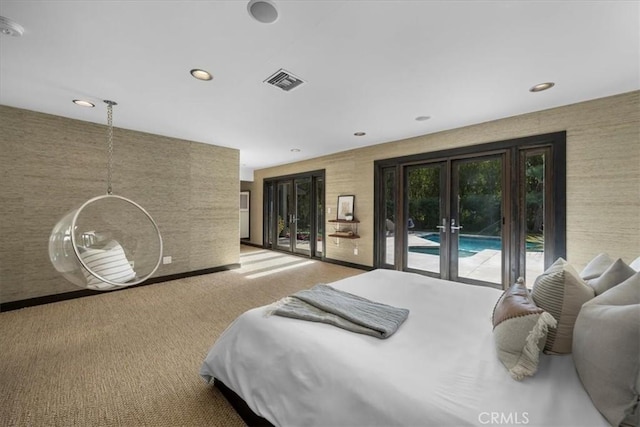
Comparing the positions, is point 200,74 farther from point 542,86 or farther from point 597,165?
Answer: point 597,165

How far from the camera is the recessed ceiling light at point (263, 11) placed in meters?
1.56

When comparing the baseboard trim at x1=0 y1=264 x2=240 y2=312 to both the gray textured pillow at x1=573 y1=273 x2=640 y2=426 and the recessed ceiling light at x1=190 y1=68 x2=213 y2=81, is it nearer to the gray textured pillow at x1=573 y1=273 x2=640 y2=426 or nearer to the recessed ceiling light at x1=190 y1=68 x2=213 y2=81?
the recessed ceiling light at x1=190 y1=68 x2=213 y2=81

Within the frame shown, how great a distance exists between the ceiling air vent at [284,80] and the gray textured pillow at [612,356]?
2564mm

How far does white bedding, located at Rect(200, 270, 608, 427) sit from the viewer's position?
→ 882 mm

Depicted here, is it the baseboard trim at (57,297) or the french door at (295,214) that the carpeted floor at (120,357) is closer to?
the baseboard trim at (57,297)

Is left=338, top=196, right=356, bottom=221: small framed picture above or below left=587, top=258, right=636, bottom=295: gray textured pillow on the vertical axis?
above

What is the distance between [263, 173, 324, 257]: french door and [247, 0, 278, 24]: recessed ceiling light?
4.47 m

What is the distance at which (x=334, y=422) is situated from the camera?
3.31 feet

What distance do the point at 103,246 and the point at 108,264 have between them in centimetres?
21

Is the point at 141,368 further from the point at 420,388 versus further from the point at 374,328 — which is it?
the point at 420,388

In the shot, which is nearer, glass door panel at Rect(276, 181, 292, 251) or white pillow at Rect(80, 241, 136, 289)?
white pillow at Rect(80, 241, 136, 289)

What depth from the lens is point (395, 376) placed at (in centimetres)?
103

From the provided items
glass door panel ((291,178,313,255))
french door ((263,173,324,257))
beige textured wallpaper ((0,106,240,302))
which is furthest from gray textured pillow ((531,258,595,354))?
glass door panel ((291,178,313,255))

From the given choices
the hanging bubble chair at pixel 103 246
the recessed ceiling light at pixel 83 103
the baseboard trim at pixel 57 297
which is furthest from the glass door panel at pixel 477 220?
the recessed ceiling light at pixel 83 103
